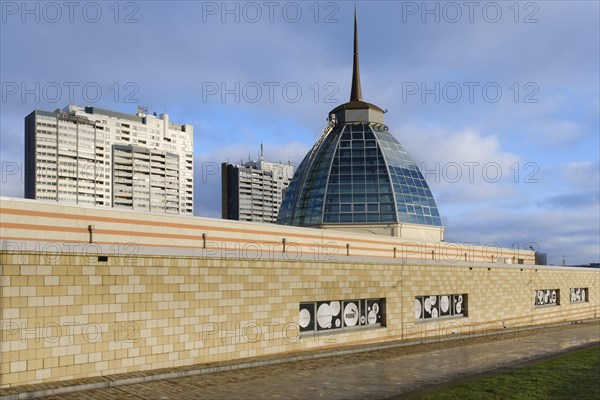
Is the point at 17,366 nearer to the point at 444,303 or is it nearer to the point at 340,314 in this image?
the point at 340,314

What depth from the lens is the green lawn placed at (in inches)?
490

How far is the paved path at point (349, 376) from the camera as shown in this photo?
12609 mm

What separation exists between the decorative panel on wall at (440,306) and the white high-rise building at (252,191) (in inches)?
3612

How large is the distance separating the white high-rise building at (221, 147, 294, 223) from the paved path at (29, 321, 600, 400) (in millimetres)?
99883

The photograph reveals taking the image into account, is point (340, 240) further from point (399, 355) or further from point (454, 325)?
point (399, 355)

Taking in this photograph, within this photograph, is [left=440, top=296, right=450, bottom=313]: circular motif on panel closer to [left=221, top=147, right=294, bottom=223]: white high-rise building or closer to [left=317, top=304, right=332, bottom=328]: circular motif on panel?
[left=317, top=304, right=332, bottom=328]: circular motif on panel

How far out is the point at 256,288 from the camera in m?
18.2

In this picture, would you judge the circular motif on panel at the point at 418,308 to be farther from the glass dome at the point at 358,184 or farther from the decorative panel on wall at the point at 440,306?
the glass dome at the point at 358,184

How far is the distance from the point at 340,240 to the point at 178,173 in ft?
264

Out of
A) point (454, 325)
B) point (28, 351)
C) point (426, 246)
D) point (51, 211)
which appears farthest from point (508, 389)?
point (426, 246)

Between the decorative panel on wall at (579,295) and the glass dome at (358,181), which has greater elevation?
the glass dome at (358,181)

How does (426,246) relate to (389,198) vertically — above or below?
below

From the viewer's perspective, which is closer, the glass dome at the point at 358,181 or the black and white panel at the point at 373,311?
the black and white panel at the point at 373,311

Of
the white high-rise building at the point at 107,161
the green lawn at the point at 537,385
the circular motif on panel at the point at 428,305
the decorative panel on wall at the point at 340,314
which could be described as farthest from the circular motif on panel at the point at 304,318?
the white high-rise building at the point at 107,161
